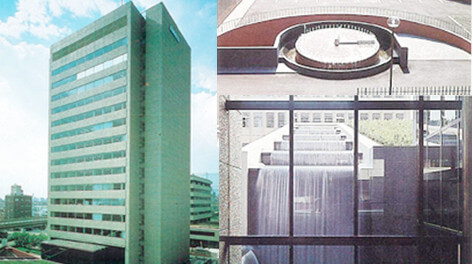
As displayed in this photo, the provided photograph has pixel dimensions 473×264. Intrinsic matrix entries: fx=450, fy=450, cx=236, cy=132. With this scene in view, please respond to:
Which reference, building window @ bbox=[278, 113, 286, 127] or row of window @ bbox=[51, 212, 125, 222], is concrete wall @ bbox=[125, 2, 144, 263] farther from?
building window @ bbox=[278, 113, 286, 127]

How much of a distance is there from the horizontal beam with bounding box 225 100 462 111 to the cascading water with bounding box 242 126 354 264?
161mm

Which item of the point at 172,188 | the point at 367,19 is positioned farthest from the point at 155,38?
the point at 367,19

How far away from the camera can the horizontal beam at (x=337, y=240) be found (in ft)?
10.3

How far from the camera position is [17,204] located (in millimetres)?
3225

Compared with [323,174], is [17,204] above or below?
below

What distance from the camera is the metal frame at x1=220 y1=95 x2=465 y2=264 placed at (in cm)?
311

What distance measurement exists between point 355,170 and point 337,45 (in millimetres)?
894

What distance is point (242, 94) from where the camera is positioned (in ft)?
10.4

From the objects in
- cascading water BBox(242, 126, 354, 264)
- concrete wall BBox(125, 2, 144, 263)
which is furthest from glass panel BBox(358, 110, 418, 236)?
concrete wall BBox(125, 2, 144, 263)

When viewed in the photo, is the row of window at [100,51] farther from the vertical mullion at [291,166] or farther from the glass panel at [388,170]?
the glass panel at [388,170]

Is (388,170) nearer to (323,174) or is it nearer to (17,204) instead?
(323,174)

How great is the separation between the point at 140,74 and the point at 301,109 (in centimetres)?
112

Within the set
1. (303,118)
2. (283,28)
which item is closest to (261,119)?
(303,118)

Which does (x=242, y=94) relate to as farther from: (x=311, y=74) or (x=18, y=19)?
(x=18, y=19)
